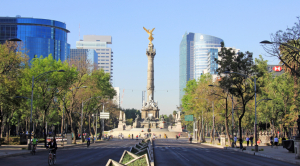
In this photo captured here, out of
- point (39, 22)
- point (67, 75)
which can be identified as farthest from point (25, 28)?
point (67, 75)

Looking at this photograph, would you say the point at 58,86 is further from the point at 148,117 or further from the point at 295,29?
the point at 148,117

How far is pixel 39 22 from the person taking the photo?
16100 cm

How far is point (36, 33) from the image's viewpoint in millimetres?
161750

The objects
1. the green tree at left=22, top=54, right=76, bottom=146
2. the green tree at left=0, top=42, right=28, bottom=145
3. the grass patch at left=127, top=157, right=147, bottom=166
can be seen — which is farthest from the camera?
the green tree at left=22, top=54, right=76, bottom=146

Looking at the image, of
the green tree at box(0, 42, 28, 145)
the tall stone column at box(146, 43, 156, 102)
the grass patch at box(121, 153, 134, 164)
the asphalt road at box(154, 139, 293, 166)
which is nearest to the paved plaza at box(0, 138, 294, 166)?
the asphalt road at box(154, 139, 293, 166)

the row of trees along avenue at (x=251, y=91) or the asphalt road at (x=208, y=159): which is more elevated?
the row of trees along avenue at (x=251, y=91)

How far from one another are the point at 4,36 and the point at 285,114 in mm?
127778

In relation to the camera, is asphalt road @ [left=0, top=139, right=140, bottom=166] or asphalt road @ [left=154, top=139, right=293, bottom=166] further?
asphalt road @ [left=154, top=139, right=293, bottom=166]

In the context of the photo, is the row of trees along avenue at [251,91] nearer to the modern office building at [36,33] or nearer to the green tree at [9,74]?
the green tree at [9,74]

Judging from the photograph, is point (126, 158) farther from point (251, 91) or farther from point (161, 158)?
point (251, 91)

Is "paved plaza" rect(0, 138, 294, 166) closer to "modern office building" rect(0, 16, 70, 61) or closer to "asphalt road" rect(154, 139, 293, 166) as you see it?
"asphalt road" rect(154, 139, 293, 166)

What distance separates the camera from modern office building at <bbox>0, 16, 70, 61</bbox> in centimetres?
15350

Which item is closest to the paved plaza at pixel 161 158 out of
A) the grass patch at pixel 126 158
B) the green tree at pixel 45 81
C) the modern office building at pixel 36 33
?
the grass patch at pixel 126 158

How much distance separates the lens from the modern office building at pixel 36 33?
154 meters
